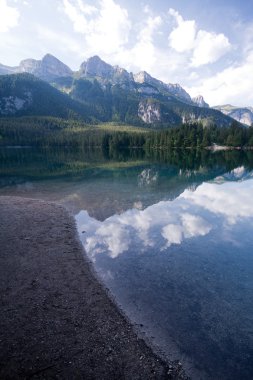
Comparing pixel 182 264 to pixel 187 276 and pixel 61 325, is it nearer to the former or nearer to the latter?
pixel 187 276

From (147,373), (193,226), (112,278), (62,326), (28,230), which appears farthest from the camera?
(193,226)

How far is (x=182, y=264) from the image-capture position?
779 inches

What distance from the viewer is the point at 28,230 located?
25.1 metres

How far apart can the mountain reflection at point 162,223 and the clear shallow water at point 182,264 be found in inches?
3.9

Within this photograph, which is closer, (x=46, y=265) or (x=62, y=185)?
(x=46, y=265)

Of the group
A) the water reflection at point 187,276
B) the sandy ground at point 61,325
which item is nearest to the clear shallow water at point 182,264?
the water reflection at point 187,276

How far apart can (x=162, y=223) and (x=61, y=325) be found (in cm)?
1841

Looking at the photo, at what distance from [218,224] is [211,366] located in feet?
65.2

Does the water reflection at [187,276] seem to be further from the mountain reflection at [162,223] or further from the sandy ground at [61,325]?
the sandy ground at [61,325]

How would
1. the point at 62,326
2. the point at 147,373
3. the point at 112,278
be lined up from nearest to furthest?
the point at 147,373 < the point at 62,326 < the point at 112,278

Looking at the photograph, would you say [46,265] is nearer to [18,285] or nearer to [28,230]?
[18,285]

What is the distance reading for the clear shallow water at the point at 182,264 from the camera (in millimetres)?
11992

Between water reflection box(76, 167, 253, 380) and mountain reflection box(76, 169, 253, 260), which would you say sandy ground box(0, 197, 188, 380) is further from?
mountain reflection box(76, 169, 253, 260)

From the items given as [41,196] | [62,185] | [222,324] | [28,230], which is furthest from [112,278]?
[62,185]
